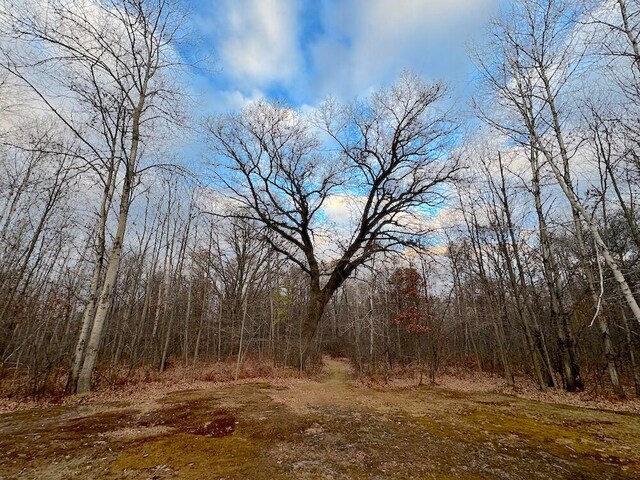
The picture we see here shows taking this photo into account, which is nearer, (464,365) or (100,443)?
(100,443)

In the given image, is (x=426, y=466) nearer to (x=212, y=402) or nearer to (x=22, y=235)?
(x=212, y=402)

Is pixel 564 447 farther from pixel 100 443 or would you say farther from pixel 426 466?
pixel 100 443

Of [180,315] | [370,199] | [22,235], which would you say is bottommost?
[180,315]

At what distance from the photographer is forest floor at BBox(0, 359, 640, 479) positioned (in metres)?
3.53

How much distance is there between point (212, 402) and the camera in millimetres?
7457

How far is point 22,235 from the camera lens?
16031 mm

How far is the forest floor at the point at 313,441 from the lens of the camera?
3.53 m

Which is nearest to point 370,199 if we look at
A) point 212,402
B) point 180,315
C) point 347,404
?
point 347,404

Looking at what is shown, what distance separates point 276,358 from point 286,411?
416 inches

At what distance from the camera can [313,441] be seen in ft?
15.0

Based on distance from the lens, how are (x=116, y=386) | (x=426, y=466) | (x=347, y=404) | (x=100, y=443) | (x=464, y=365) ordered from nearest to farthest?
(x=426, y=466) < (x=100, y=443) < (x=347, y=404) < (x=116, y=386) < (x=464, y=365)

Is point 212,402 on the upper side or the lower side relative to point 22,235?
lower

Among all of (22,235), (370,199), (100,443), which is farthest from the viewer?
(22,235)

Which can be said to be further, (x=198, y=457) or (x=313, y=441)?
(x=313, y=441)
